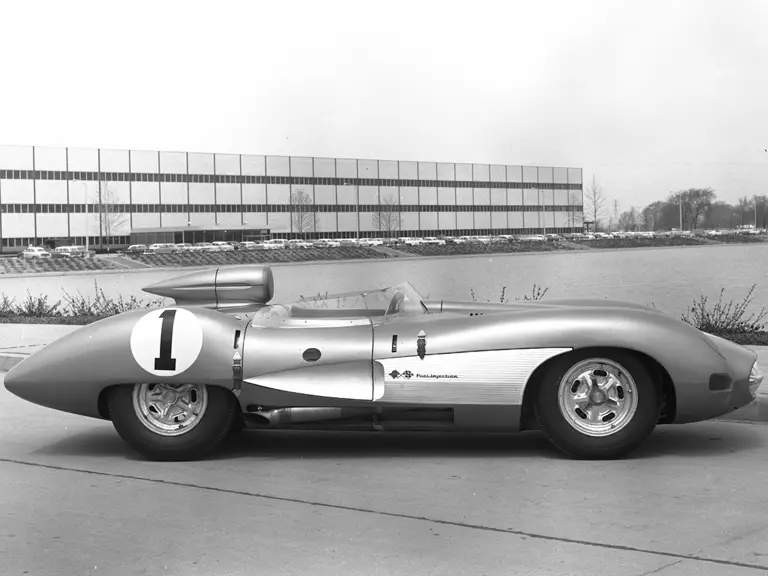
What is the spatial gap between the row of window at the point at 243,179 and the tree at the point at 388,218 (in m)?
2.82

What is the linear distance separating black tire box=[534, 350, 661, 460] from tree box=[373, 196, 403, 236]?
328 feet

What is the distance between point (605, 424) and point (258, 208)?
9779 cm

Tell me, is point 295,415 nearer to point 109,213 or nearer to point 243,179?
point 109,213

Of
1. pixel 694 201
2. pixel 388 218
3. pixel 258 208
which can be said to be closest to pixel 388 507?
pixel 258 208

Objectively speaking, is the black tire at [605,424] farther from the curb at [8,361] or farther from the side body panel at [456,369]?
the curb at [8,361]

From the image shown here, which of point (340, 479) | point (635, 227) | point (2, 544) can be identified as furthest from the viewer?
point (635, 227)

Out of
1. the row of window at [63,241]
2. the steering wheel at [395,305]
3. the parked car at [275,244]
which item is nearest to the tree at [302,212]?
the parked car at [275,244]

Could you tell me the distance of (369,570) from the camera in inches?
167

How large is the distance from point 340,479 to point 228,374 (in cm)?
102

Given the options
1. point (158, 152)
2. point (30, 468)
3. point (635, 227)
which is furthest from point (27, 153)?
point (635, 227)

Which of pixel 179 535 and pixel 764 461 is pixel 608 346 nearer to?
pixel 764 461

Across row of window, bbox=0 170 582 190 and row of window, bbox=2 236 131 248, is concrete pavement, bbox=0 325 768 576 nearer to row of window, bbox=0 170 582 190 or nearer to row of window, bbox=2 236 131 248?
row of window, bbox=2 236 131 248

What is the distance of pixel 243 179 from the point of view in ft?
334

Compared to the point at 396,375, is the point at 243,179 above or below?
above
